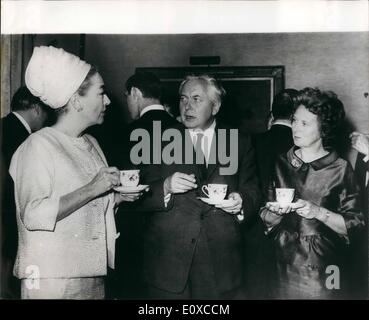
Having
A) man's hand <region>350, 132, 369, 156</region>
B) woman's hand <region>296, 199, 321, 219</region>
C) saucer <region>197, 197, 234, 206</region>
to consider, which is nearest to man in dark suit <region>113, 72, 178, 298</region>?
saucer <region>197, 197, 234, 206</region>

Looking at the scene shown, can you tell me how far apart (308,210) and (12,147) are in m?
1.28

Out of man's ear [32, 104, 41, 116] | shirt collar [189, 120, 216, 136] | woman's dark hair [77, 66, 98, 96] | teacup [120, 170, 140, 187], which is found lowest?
teacup [120, 170, 140, 187]

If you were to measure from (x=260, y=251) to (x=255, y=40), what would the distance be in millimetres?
897

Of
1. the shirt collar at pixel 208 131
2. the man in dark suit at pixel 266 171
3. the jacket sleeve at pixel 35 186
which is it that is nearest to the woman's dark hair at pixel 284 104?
the man in dark suit at pixel 266 171

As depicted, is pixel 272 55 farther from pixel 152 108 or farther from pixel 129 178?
pixel 129 178

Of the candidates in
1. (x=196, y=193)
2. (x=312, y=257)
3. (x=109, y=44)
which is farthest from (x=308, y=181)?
(x=109, y=44)

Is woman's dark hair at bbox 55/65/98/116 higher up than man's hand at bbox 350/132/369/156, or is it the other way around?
woman's dark hair at bbox 55/65/98/116

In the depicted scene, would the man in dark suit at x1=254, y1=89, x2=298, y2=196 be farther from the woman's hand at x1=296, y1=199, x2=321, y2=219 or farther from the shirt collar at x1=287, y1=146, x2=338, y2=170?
the woman's hand at x1=296, y1=199, x2=321, y2=219

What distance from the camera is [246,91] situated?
256 centimetres

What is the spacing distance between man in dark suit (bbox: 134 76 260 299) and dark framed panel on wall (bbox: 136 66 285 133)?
34mm

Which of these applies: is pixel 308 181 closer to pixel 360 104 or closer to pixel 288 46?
pixel 360 104

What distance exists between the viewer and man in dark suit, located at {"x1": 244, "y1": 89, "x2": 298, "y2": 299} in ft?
8.32

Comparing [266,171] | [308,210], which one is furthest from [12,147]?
[308,210]

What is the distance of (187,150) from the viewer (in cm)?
256
